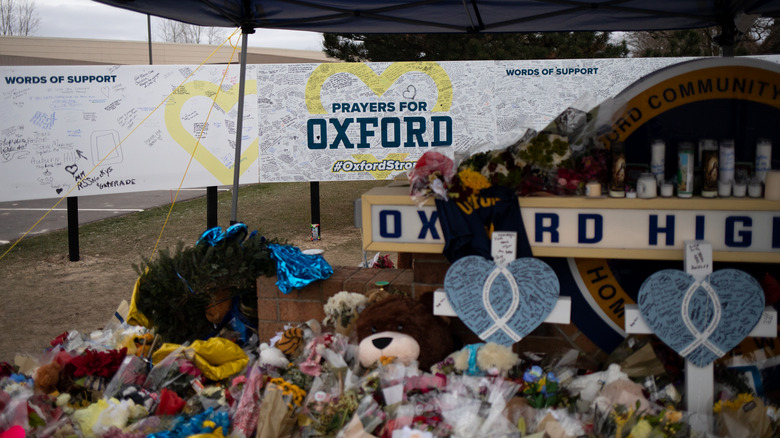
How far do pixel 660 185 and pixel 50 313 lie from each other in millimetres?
5379

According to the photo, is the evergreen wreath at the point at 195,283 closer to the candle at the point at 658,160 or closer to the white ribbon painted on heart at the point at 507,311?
the white ribbon painted on heart at the point at 507,311

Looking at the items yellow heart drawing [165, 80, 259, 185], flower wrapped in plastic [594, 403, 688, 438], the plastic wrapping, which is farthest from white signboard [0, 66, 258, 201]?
flower wrapped in plastic [594, 403, 688, 438]

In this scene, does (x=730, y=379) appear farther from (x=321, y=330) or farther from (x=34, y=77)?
(x=34, y=77)

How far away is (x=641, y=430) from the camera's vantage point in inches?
105

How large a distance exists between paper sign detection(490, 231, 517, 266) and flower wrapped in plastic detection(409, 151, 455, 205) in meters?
0.34

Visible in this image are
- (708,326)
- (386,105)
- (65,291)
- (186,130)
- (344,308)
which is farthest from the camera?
(386,105)

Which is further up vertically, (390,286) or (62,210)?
(390,286)

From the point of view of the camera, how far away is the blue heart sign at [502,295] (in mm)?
3168

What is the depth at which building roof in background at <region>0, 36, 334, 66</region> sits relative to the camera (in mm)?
30297

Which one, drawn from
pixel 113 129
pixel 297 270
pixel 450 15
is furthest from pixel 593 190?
pixel 113 129

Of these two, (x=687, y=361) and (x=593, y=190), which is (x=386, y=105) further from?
(x=687, y=361)

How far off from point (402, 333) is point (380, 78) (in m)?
6.25

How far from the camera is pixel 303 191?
48.3 feet

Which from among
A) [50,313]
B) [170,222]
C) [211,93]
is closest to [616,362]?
[50,313]
